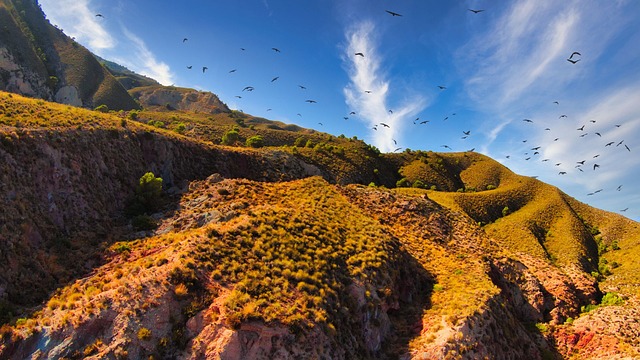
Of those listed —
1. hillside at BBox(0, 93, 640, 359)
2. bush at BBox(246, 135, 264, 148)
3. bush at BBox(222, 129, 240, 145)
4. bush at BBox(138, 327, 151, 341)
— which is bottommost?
bush at BBox(138, 327, 151, 341)

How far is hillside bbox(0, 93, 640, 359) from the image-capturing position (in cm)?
2353

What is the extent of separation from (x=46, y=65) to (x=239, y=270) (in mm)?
194784

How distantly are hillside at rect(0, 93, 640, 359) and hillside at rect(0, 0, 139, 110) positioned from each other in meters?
122

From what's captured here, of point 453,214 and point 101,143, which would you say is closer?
point 101,143

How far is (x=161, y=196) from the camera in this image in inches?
1892

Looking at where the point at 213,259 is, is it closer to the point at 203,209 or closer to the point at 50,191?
the point at 203,209

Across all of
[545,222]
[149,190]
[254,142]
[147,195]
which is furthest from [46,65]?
[545,222]

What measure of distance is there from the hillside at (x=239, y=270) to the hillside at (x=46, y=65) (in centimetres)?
12183

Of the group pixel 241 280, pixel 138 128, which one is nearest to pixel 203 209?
pixel 241 280

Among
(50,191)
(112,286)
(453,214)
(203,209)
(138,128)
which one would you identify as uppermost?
(453,214)

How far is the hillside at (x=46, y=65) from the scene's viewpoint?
13475 centimetres

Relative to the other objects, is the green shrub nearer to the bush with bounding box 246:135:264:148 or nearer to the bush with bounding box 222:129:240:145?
the bush with bounding box 222:129:240:145

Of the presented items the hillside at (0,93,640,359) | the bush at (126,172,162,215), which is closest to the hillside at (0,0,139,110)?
the hillside at (0,93,640,359)

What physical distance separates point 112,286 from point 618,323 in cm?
5974
